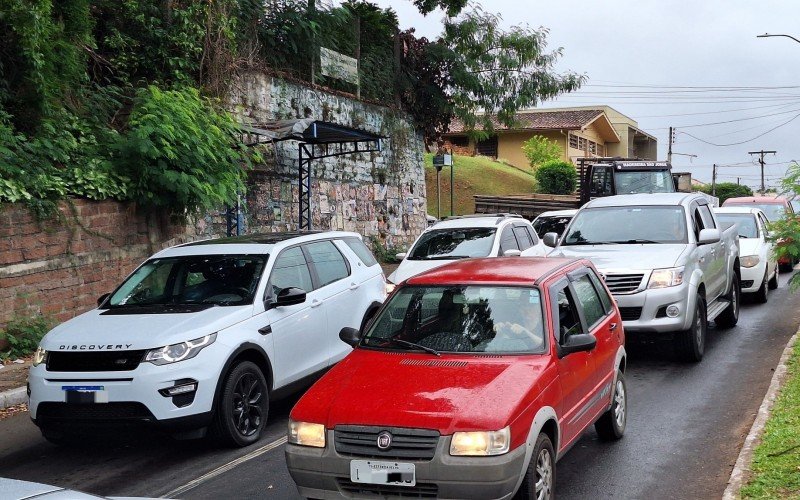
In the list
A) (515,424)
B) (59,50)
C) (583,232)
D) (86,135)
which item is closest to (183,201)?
(86,135)

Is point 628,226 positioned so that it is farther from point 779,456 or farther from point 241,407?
point 241,407

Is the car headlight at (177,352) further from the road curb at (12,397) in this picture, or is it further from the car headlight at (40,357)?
the road curb at (12,397)

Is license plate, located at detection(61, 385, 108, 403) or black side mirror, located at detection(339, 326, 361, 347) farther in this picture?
license plate, located at detection(61, 385, 108, 403)

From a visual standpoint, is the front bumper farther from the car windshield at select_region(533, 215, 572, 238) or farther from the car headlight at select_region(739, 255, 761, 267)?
the car windshield at select_region(533, 215, 572, 238)

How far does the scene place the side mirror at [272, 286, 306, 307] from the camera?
25.8ft

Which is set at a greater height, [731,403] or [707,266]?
[707,266]

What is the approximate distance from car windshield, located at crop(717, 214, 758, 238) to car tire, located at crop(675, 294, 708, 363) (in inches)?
281

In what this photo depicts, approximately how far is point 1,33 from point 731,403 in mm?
11670

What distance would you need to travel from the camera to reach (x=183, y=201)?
1373cm

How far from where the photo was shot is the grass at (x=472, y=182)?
3933 centimetres

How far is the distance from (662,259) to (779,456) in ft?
14.6

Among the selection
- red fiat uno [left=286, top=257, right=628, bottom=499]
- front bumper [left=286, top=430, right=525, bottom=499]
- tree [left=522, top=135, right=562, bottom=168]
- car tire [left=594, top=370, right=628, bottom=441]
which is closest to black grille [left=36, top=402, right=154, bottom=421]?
red fiat uno [left=286, top=257, right=628, bottom=499]

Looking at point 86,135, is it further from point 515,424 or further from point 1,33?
point 515,424

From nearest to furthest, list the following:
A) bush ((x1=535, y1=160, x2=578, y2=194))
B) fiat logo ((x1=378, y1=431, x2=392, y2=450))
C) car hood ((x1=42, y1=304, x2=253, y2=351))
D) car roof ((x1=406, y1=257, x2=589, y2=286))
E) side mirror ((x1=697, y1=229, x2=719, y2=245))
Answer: fiat logo ((x1=378, y1=431, x2=392, y2=450)), car roof ((x1=406, y1=257, x2=589, y2=286)), car hood ((x1=42, y1=304, x2=253, y2=351)), side mirror ((x1=697, y1=229, x2=719, y2=245)), bush ((x1=535, y1=160, x2=578, y2=194))
